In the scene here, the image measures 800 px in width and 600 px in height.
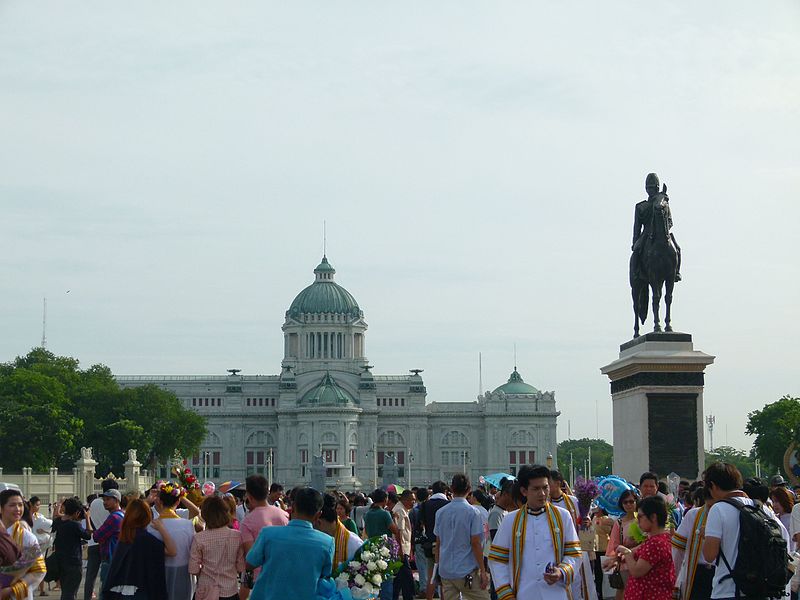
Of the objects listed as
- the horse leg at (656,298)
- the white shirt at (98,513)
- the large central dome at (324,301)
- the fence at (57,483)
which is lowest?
the white shirt at (98,513)

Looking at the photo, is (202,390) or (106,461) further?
(202,390)

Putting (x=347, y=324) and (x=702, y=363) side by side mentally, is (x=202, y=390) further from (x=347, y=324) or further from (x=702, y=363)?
(x=702, y=363)

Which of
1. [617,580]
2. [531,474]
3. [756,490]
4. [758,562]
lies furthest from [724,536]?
[756,490]

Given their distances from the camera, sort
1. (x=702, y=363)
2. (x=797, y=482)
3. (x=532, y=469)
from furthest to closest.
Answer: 1. (x=797, y=482)
2. (x=702, y=363)
3. (x=532, y=469)

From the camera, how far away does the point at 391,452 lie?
583 ft

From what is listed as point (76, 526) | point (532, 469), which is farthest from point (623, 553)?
point (76, 526)

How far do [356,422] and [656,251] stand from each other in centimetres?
14688

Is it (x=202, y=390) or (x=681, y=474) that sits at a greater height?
(x=202, y=390)

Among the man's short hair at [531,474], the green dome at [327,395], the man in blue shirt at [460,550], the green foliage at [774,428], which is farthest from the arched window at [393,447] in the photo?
the man's short hair at [531,474]

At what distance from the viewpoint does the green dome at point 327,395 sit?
17300 centimetres

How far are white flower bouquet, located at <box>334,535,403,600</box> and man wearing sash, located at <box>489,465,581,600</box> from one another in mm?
1038

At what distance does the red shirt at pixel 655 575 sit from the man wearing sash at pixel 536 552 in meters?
0.78

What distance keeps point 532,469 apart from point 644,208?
663 inches

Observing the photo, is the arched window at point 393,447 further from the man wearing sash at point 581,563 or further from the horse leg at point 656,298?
the man wearing sash at point 581,563
